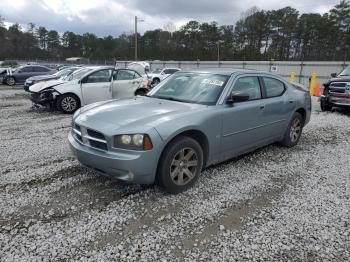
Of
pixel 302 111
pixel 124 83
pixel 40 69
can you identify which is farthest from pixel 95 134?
pixel 40 69

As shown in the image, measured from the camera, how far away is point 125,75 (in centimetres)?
1080

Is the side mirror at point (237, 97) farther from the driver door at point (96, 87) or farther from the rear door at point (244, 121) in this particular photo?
the driver door at point (96, 87)

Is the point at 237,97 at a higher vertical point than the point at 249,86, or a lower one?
lower

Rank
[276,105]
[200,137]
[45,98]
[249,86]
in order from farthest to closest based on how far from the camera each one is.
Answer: [45,98] < [276,105] < [249,86] < [200,137]

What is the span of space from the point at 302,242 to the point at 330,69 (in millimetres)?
24129

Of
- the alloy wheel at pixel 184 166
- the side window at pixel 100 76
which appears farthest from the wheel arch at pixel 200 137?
the side window at pixel 100 76

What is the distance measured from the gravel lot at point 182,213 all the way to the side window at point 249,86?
118 centimetres

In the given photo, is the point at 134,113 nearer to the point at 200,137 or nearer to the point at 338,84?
the point at 200,137

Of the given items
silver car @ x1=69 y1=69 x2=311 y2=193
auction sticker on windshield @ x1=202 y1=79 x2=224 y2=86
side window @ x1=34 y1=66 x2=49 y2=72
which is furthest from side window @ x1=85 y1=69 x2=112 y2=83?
side window @ x1=34 y1=66 x2=49 y2=72

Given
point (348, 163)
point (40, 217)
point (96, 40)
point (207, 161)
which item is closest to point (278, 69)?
point (348, 163)

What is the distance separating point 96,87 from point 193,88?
612 cm

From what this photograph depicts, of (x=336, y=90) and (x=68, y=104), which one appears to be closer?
(x=68, y=104)

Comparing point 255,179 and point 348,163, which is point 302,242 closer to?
point 255,179

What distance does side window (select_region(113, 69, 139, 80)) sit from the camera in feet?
34.5
